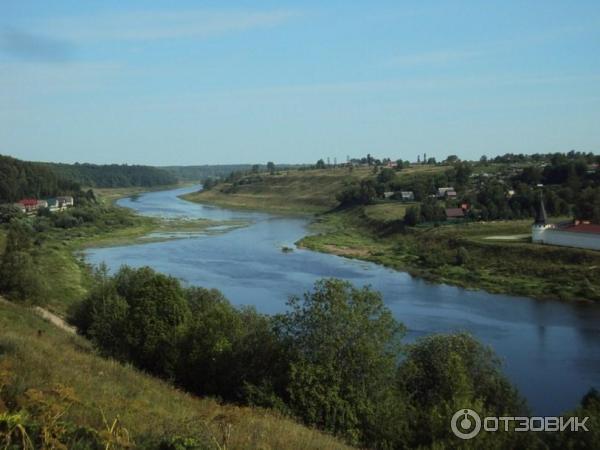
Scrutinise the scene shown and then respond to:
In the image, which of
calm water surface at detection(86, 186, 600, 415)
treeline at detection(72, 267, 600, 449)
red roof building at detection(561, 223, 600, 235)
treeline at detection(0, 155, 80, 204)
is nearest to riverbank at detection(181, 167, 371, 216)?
treeline at detection(0, 155, 80, 204)

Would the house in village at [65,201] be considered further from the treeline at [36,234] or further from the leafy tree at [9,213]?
the leafy tree at [9,213]

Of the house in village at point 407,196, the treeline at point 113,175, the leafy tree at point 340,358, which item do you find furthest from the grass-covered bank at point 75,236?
the treeline at point 113,175

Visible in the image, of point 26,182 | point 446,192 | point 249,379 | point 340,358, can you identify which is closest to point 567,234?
point 446,192

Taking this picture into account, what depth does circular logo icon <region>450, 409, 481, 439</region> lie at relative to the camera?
31.3 feet

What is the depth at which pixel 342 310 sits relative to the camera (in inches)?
461

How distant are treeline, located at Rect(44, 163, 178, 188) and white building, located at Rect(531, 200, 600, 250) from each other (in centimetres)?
12069

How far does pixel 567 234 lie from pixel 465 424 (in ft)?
106

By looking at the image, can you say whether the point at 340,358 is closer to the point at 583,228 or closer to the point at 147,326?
the point at 147,326

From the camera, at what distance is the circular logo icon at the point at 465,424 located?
953 centimetres

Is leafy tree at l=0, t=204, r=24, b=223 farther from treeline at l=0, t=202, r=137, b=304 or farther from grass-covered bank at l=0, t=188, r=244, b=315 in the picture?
grass-covered bank at l=0, t=188, r=244, b=315

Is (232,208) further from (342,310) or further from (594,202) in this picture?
(342,310)

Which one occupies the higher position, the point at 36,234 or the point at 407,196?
the point at 407,196

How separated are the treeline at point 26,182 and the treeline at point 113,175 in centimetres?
6006

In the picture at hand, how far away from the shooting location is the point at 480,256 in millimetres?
40531
